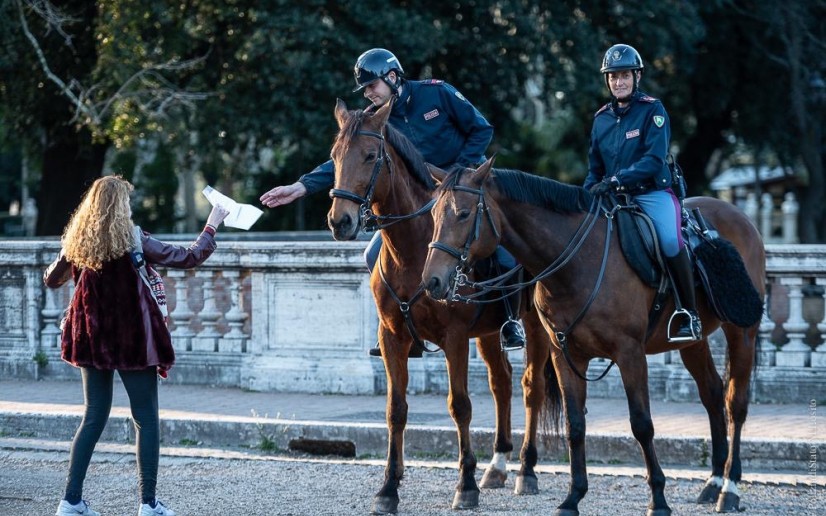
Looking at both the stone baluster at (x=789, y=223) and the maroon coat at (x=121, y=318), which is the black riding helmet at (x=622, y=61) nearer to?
the maroon coat at (x=121, y=318)

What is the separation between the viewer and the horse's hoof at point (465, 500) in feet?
26.2

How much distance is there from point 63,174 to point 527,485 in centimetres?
1815

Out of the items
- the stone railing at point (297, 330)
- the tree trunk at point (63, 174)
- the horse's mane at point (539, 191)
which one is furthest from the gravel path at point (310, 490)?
the tree trunk at point (63, 174)

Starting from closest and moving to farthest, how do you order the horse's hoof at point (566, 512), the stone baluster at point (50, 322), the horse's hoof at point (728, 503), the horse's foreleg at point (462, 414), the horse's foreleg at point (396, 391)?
the horse's hoof at point (566, 512) < the horse's hoof at point (728, 503) < the horse's foreleg at point (462, 414) < the horse's foreleg at point (396, 391) < the stone baluster at point (50, 322)

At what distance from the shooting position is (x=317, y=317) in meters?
12.5

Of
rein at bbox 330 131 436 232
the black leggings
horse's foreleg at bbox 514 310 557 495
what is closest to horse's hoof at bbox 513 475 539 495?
horse's foreleg at bbox 514 310 557 495

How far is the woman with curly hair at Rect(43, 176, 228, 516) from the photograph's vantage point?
714cm

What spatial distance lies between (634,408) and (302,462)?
10.8 ft

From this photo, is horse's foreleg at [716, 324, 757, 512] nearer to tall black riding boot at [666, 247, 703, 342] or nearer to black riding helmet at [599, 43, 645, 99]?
tall black riding boot at [666, 247, 703, 342]

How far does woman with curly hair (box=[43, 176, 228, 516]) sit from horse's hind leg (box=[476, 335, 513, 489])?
7.83 feet

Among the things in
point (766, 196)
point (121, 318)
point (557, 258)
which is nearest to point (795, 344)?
point (557, 258)

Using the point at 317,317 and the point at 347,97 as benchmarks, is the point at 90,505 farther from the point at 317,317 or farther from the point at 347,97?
the point at 347,97

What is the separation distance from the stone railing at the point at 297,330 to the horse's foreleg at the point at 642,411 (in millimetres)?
4368

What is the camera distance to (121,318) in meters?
7.23
